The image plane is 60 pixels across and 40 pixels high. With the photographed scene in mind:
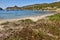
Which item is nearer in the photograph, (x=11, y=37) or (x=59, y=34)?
(x=11, y=37)

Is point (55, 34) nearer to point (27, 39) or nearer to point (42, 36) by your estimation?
point (42, 36)

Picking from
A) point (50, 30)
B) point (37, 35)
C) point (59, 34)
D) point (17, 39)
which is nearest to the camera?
point (17, 39)

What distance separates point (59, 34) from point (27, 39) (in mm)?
3551

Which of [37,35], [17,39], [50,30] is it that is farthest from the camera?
[50,30]

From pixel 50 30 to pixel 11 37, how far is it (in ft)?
14.9

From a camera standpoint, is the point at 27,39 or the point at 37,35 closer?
the point at 27,39

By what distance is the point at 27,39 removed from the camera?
37.2 ft

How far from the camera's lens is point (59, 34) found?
1429 cm

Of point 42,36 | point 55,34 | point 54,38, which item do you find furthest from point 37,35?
point 55,34

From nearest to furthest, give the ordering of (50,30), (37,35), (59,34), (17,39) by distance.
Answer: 1. (17,39)
2. (37,35)
3. (59,34)
4. (50,30)

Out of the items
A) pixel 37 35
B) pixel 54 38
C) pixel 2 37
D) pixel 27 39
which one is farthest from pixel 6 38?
pixel 54 38

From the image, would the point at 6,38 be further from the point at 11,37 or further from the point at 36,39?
the point at 36,39

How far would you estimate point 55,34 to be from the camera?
14375 mm

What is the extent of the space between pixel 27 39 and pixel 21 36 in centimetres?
49
